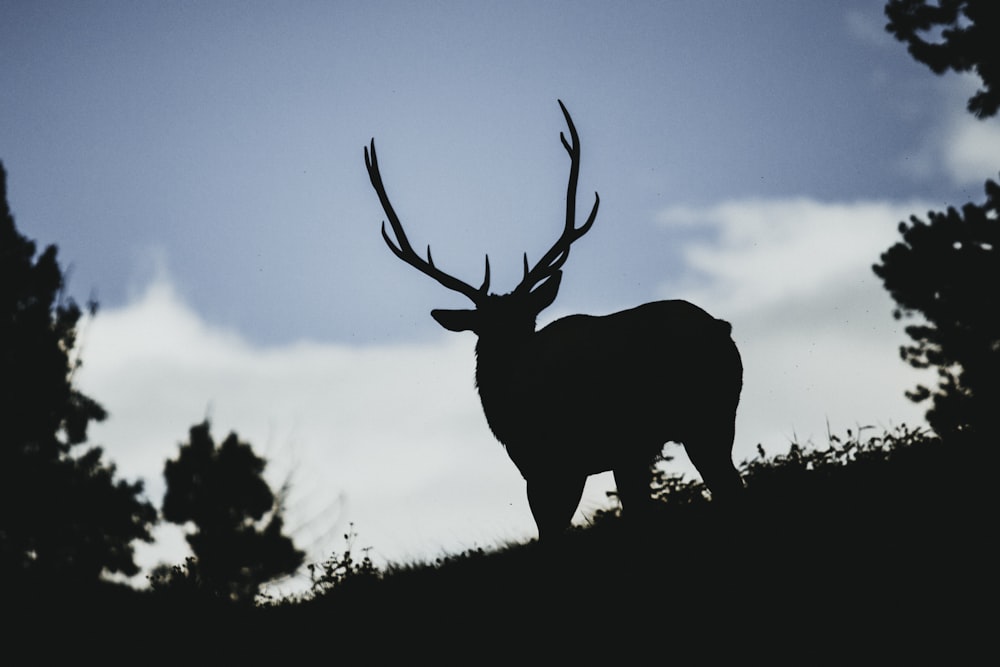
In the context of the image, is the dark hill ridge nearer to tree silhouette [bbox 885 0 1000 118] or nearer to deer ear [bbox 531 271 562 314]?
deer ear [bbox 531 271 562 314]

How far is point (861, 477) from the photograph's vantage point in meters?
5.93

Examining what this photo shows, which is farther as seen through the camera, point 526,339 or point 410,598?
point 526,339

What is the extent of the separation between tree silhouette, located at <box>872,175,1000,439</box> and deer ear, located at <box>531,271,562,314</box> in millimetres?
10859

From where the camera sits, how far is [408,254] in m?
7.46

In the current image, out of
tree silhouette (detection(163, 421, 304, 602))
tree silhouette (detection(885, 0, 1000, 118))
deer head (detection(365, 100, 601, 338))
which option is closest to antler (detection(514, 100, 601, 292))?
deer head (detection(365, 100, 601, 338))

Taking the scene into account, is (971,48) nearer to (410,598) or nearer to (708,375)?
(708,375)

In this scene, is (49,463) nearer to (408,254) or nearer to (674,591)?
(408,254)

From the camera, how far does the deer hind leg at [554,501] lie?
547 centimetres

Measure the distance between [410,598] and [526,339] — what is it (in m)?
2.09

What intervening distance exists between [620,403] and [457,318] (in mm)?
1518

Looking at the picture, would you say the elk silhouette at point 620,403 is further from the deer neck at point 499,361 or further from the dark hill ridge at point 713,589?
the dark hill ridge at point 713,589

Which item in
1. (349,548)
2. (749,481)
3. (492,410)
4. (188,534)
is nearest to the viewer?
(492,410)

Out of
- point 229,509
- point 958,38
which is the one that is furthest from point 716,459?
point 229,509

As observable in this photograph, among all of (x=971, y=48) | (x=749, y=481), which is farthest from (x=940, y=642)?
(x=971, y=48)
